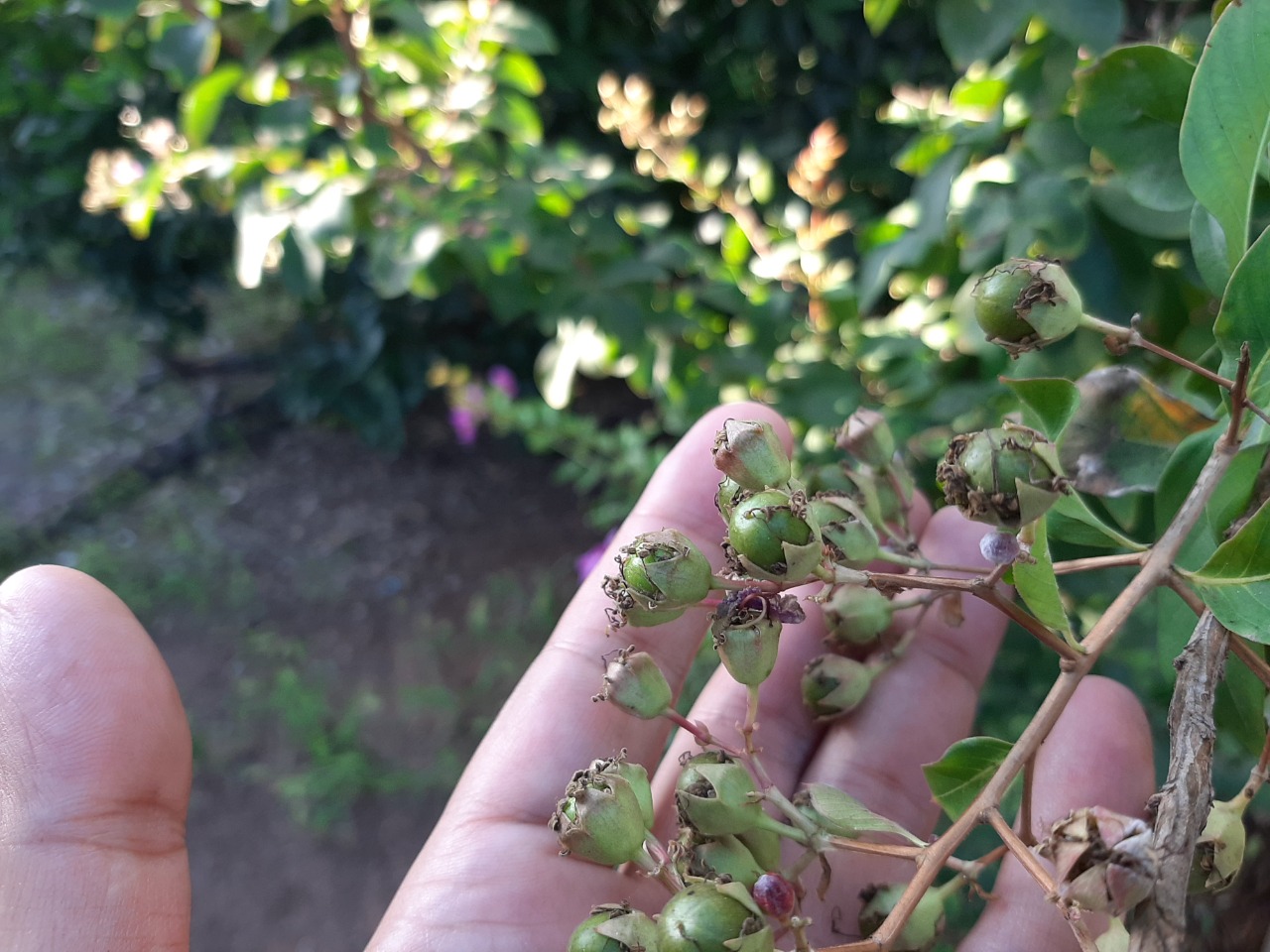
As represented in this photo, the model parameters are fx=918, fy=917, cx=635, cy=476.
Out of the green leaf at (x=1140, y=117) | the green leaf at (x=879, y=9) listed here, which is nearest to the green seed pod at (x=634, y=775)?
the green leaf at (x=1140, y=117)

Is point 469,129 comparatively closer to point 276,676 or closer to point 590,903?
point 590,903

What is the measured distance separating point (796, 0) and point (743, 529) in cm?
186

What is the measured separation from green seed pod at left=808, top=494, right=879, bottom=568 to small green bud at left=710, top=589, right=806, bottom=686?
66 mm

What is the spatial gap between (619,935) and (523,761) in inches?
18.4

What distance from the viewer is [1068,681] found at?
689mm

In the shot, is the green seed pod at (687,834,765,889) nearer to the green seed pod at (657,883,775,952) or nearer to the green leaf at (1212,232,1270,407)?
the green seed pod at (657,883,775,952)

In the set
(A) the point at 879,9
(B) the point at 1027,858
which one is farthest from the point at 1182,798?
(A) the point at 879,9

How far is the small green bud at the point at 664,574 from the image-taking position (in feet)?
2.36

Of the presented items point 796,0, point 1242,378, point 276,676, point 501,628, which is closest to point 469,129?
point 796,0

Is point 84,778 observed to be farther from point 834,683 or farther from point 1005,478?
point 1005,478

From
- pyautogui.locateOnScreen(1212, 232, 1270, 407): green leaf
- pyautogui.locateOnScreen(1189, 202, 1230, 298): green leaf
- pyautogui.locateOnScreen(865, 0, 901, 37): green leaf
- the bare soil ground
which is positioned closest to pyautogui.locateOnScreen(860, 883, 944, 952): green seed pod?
pyautogui.locateOnScreen(1212, 232, 1270, 407): green leaf

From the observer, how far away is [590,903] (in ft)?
3.42

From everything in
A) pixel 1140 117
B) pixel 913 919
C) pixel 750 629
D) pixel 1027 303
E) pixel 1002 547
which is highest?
pixel 1140 117

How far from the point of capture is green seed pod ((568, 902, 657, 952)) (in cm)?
65
